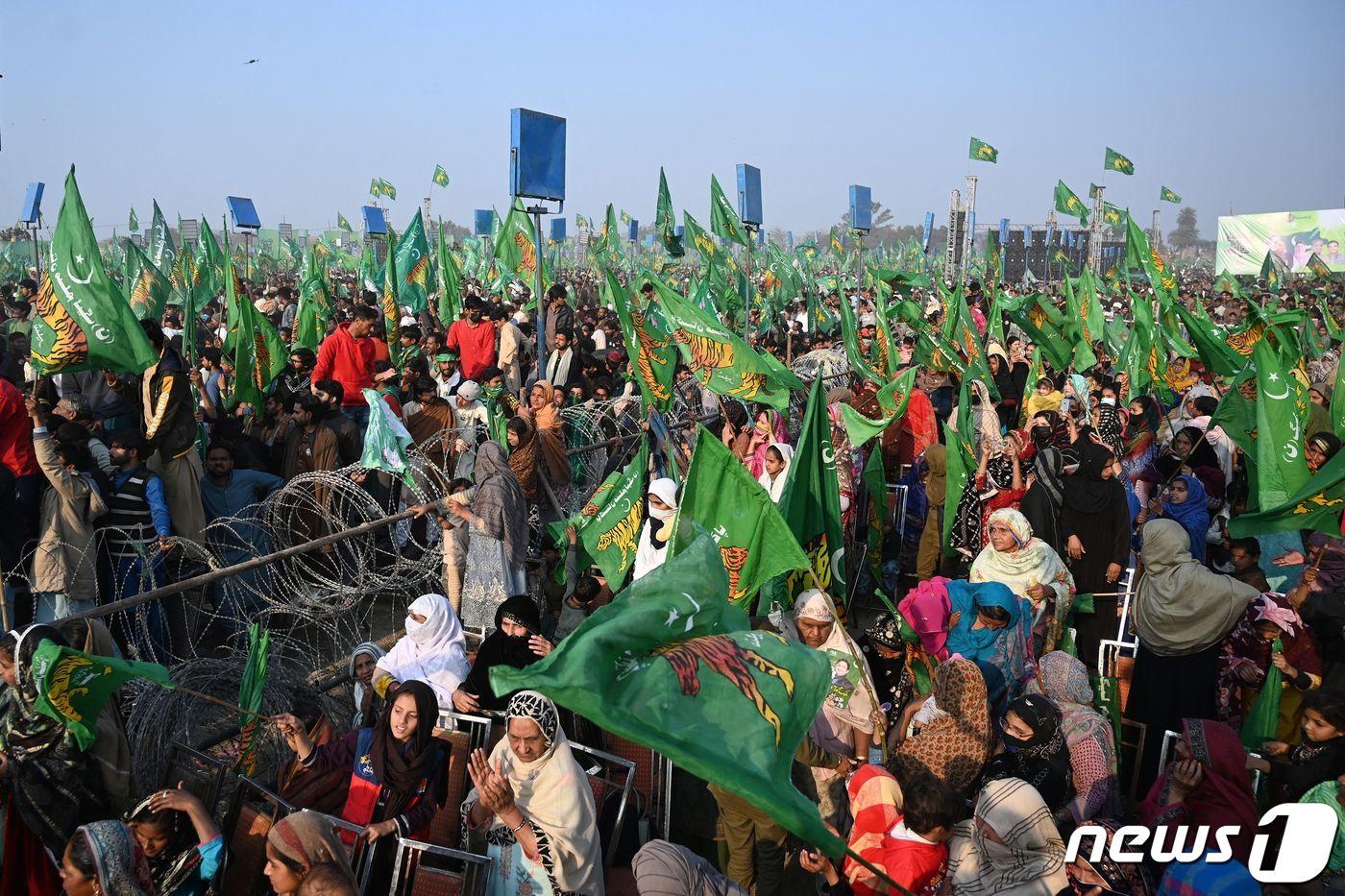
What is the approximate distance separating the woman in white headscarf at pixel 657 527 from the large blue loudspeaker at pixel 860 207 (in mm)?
15402

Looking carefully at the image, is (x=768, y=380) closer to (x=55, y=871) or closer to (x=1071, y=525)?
(x=1071, y=525)

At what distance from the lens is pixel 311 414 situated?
7.78 meters

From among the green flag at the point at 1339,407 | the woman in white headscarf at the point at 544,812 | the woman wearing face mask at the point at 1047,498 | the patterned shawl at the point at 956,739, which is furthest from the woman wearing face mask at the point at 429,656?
the green flag at the point at 1339,407

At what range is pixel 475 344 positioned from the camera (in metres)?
11.4

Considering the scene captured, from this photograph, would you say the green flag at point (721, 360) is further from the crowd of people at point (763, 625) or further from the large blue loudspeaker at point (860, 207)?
the large blue loudspeaker at point (860, 207)

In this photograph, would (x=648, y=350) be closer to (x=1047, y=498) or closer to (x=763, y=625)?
(x=763, y=625)

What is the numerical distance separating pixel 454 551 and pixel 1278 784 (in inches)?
177

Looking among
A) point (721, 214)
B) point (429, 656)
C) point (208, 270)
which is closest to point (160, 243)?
point (208, 270)

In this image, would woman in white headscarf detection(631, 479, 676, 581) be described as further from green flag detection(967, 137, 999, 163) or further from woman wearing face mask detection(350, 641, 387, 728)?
green flag detection(967, 137, 999, 163)

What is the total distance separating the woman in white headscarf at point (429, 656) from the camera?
5.01 metres

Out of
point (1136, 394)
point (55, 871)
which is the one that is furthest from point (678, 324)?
point (1136, 394)

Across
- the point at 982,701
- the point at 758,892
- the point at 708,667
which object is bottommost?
the point at 758,892

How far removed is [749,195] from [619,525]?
30.7 ft

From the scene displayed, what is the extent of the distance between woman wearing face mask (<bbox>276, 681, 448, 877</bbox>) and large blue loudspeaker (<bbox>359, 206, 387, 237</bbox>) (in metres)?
21.6
